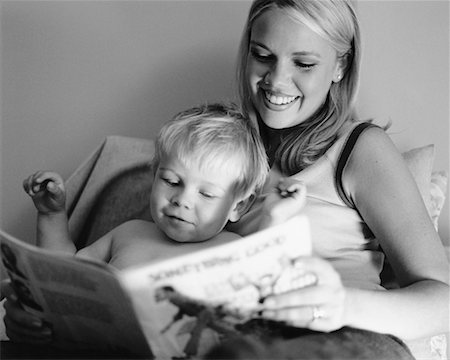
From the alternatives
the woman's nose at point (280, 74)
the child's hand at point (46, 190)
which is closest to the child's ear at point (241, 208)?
the woman's nose at point (280, 74)

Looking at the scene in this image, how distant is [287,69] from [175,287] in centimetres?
67

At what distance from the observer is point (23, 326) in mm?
1155

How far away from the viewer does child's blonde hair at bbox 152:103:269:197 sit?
4.39ft

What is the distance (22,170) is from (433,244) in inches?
55.0

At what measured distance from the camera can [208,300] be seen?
95cm

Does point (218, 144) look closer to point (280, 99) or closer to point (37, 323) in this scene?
point (280, 99)

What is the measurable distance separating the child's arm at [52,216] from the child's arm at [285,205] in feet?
1.63

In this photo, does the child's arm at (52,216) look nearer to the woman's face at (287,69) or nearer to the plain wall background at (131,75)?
the woman's face at (287,69)

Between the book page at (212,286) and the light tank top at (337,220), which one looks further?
the light tank top at (337,220)

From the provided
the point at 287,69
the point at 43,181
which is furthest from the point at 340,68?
the point at 43,181

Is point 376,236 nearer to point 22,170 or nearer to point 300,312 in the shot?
point 300,312

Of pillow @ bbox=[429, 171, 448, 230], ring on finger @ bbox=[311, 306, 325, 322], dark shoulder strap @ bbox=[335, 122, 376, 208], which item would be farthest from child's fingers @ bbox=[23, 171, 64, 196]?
pillow @ bbox=[429, 171, 448, 230]

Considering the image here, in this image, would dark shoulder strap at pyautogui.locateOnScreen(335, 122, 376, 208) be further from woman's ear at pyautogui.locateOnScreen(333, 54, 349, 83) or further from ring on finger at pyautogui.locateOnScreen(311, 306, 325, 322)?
ring on finger at pyautogui.locateOnScreen(311, 306, 325, 322)

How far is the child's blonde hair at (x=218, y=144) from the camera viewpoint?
134 cm
